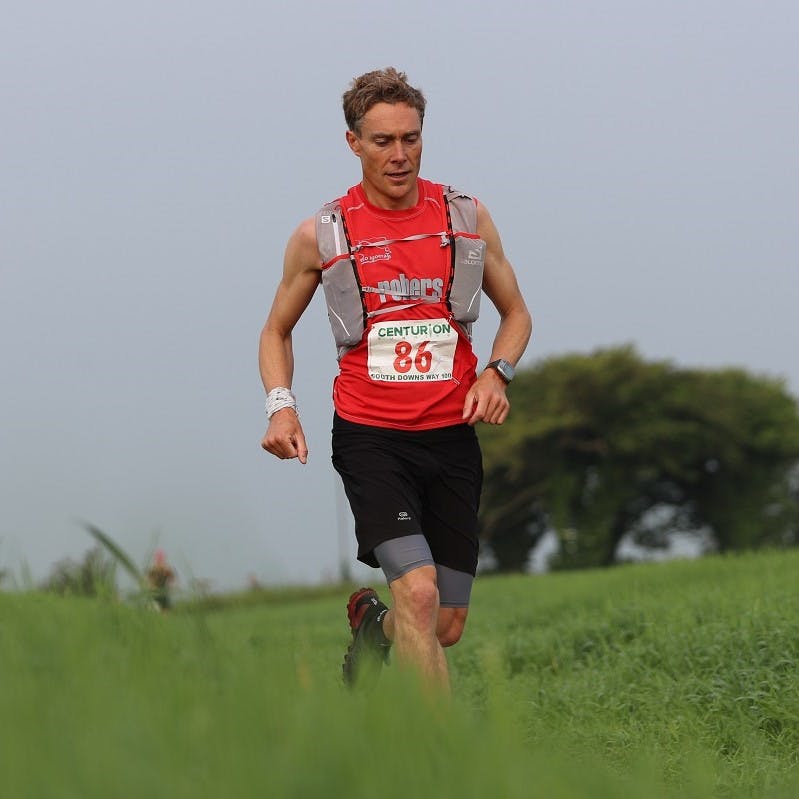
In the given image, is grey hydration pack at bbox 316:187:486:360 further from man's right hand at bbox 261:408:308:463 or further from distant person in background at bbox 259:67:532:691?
man's right hand at bbox 261:408:308:463

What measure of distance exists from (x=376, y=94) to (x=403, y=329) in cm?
105

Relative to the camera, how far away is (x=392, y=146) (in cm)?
605

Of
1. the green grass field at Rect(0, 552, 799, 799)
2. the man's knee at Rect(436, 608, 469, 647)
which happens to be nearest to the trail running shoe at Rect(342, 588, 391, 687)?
the man's knee at Rect(436, 608, 469, 647)

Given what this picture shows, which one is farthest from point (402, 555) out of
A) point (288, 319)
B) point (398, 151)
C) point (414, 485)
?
point (398, 151)

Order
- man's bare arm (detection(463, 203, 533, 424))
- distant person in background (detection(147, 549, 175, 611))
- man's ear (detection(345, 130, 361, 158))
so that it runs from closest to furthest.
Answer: distant person in background (detection(147, 549, 175, 611)) < man's ear (detection(345, 130, 361, 158)) < man's bare arm (detection(463, 203, 533, 424))

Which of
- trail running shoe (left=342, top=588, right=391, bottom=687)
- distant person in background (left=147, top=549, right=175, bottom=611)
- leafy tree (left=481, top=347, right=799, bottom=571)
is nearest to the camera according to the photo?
distant person in background (left=147, top=549, right=175, bottom=611)

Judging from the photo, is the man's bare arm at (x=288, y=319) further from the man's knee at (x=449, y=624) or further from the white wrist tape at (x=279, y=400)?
the man's knee at (x=449, y=624)

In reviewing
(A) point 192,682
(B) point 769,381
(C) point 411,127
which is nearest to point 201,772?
(A) point 192,682

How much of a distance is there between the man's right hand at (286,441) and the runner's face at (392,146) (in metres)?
1.12

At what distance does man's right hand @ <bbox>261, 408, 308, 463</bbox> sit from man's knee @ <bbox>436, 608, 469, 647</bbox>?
109 centimetres

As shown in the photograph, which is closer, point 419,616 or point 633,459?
point 419,616

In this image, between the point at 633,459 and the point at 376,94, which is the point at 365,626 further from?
the point at 633,459

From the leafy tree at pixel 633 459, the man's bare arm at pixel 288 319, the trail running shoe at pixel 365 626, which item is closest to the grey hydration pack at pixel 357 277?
the man's bare arm at pixel 288 319

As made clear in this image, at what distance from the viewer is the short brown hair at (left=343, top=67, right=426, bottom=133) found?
605cm
